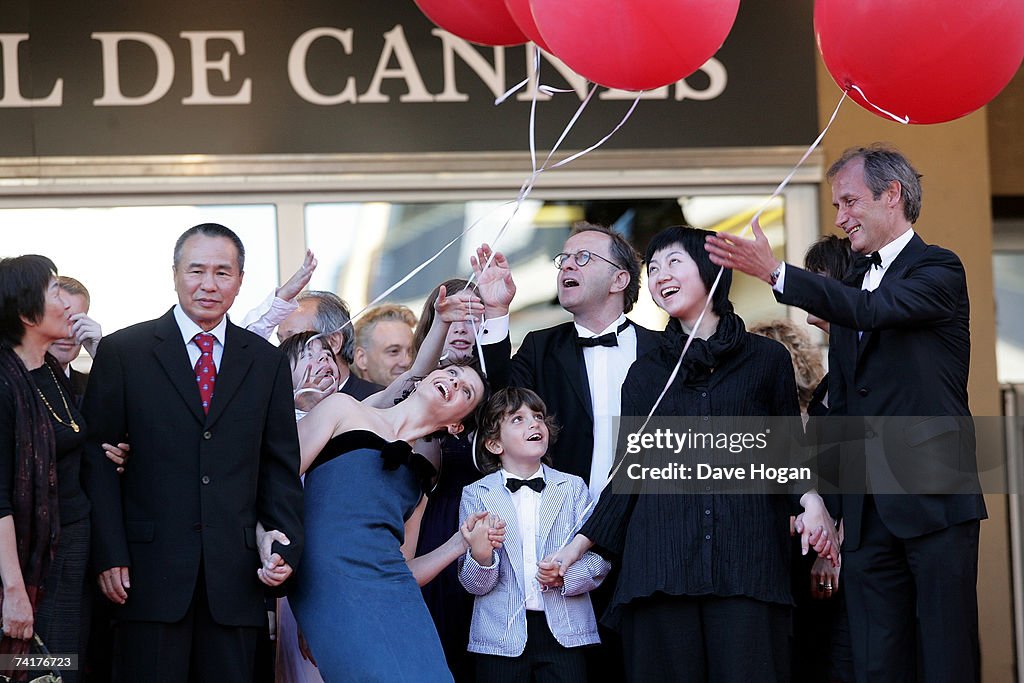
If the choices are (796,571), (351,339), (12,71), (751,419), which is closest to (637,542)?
(751,419)

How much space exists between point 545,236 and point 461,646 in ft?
9.33

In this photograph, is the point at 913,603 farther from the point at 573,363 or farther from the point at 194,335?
the point at 194,335

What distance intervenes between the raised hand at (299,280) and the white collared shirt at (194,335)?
2.52 ft

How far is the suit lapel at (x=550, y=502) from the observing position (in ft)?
15.1

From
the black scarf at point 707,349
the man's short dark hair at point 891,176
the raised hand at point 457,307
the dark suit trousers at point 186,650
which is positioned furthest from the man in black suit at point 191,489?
the man's short dark hair at point 891,176

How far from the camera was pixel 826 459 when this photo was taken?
14.7 ft

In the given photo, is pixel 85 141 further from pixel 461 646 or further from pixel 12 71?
pixel 461 646

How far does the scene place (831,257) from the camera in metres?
5.07

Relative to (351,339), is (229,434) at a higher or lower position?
lower

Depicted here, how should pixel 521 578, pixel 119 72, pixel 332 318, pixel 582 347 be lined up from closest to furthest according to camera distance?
pixel 521 578, pixel 582 347, pixel 332 318, pixel 119 72

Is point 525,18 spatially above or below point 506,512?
above

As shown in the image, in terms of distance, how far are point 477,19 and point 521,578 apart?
1.89 metres

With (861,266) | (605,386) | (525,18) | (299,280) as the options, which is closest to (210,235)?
(299,280)

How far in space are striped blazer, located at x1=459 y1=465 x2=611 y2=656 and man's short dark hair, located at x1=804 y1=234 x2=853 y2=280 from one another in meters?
1.21
